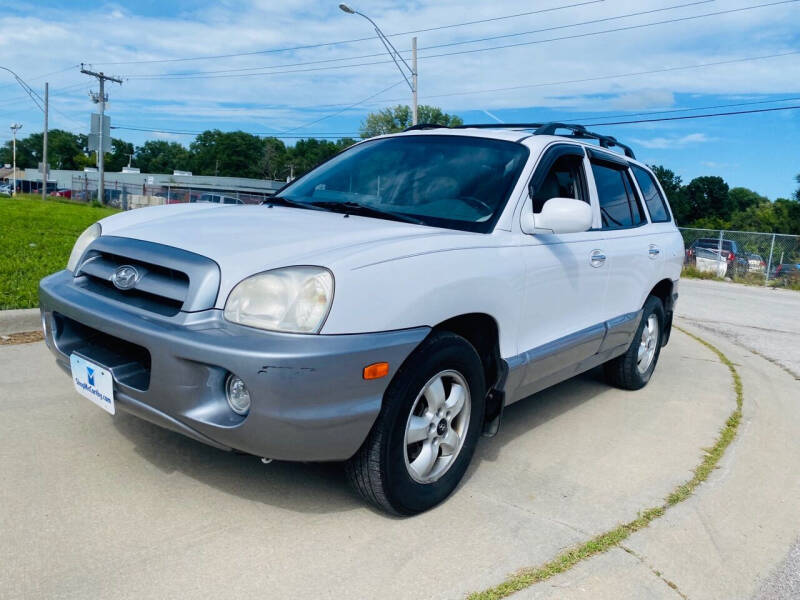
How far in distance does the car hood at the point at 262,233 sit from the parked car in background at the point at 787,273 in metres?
19.6

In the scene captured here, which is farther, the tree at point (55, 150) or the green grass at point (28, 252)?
the tree at point (55, 150)

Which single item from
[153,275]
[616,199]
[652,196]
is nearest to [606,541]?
[153,275]

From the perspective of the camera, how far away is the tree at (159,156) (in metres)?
118

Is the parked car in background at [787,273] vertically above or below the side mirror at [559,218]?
below

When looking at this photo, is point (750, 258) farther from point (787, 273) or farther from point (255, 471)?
point (255, 471)

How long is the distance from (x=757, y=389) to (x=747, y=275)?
16.1 m

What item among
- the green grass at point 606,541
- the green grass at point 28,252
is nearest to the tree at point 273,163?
the green grass at point 28,252

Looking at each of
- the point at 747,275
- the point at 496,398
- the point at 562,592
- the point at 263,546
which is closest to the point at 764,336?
the point at 496,398

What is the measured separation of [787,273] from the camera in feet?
65.1

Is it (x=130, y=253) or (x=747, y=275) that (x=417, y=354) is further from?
(x=747, y=275)

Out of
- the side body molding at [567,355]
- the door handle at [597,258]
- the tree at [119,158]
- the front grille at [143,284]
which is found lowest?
the side body molding at [567,355]

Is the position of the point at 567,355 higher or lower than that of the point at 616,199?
lower

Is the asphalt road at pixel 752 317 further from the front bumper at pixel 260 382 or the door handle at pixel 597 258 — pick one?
the front bumper at pixel 260 382

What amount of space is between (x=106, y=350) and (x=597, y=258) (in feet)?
9.24
